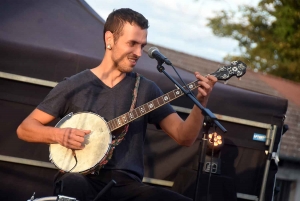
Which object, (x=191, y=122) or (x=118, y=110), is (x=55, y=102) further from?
(x=191, y=122)

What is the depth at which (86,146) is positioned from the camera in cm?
429

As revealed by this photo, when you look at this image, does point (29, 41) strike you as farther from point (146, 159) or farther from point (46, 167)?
point (146, 159)

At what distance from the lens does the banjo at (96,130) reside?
4.20 metres

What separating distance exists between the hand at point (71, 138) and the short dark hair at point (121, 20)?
0.77 meters

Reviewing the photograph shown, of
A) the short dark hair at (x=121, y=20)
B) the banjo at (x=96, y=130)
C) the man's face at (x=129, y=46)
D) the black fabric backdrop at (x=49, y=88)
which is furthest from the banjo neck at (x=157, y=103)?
the black fabric backdrop at (x=49, y=88)

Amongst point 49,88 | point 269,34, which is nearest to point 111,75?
point 49,88

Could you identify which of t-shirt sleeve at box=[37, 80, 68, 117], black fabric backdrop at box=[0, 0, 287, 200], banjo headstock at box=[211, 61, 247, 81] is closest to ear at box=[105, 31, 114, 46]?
t-shirt sleeve at box=[37, 80, 68, 117]

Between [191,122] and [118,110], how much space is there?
542 millimetres

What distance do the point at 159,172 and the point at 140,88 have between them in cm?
171

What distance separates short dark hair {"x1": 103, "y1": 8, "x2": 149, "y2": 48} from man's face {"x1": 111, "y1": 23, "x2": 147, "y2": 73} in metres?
0.03

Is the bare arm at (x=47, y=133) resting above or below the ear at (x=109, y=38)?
below

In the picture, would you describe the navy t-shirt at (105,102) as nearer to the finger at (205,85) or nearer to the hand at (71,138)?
the hand at (71,138)

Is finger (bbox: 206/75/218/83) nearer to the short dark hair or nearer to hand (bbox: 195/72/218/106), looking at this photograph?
hand (bbox: 195/72/218/106)

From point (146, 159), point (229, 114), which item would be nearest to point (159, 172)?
point (146, 159)
